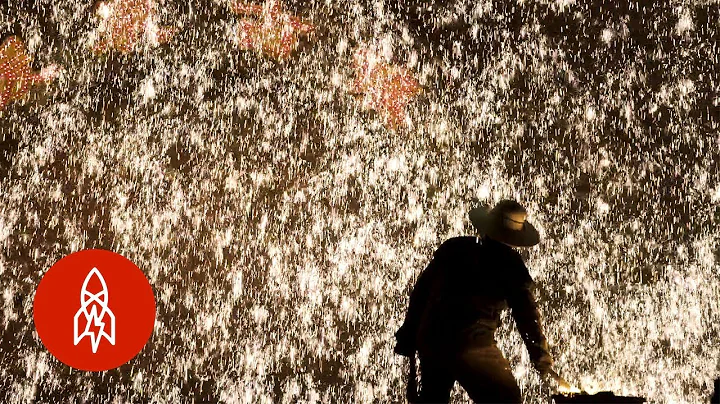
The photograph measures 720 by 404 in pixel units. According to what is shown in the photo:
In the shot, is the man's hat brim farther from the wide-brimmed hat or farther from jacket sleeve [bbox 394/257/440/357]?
jacket sleeve [bbox 394/257/440/357]

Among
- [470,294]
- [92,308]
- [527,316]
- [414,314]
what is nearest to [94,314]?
[92,308]

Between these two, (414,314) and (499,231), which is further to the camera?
(414,314)

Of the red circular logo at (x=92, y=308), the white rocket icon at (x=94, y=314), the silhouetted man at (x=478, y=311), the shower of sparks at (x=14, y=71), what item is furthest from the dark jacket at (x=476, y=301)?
the shower of sparks at (x=14, y=71)

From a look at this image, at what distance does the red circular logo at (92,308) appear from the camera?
773 cm

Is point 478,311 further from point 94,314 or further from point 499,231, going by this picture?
point 94,314

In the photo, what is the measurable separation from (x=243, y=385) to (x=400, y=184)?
19.2 ft

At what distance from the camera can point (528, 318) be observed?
12.3 feet

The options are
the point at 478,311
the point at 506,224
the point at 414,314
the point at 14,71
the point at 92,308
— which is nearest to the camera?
the point at 478,311

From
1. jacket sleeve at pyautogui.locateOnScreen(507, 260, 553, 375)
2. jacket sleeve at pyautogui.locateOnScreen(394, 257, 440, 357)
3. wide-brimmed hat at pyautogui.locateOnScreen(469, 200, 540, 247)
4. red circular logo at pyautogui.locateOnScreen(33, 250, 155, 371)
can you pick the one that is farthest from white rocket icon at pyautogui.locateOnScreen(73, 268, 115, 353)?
jacket sleeve at pyautogui.locateOnScreen(507, 260, 553, 375)

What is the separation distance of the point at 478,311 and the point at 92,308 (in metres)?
5.22

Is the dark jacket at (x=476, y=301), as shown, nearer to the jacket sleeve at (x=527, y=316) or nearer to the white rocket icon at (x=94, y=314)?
the jacket sleeve at (x=527, y=316)

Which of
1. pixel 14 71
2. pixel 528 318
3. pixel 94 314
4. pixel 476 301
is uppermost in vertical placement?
pixel 14 71

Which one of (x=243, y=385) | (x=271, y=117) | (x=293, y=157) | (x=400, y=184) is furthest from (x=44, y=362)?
(x=400, y=184)

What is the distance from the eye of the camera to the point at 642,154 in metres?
12.9
